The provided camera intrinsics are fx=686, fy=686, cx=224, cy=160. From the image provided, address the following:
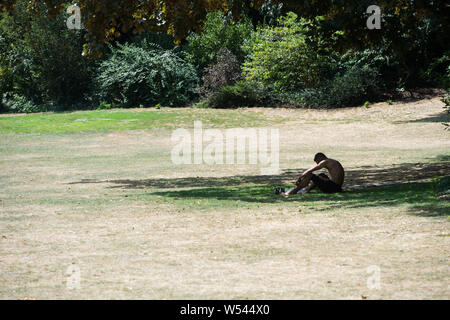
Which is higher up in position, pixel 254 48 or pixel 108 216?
pixel 254 48

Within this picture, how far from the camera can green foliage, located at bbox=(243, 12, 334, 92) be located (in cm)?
3738

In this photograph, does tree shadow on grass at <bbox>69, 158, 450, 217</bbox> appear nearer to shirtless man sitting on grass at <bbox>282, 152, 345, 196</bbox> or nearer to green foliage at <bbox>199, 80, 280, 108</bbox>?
shirtless man sitting on grass at <bbox>282, 152, 345, 196</bbox>

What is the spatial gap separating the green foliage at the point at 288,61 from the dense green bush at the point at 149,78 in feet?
16.6

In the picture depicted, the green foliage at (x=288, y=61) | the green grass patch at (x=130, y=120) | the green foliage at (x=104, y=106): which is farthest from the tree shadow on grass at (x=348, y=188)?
the green foliage at (x=104, y=106)

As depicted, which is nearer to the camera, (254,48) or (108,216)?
(108,216)

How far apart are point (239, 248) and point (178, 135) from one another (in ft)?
75.7

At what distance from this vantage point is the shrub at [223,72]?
130 feet

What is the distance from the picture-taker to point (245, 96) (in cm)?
3812

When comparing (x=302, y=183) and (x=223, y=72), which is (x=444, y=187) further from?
(x=223, y=72)

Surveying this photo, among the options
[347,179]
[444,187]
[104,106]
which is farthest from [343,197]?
[104,106]

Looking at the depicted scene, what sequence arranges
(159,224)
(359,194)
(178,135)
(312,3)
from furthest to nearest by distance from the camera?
(178,135) → (312,3) → (359,194) → (159,224)
